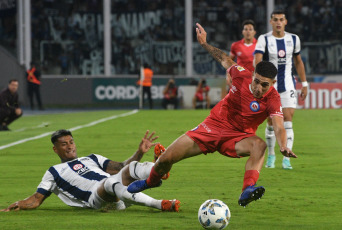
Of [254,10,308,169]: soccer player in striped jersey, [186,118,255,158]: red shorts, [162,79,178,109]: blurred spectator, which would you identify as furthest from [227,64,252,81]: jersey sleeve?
[162,79,178,109]: blurred spectator

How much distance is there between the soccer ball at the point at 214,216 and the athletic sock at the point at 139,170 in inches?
32.9

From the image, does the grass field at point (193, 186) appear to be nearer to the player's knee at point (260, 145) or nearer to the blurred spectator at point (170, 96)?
the player's knee at point (260, 145)

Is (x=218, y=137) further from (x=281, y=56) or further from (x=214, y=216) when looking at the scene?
(x=281, y=56)

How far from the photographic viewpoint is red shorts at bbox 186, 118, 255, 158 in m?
7.39

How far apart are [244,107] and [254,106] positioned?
11 centimetres

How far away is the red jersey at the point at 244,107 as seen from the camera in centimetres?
730

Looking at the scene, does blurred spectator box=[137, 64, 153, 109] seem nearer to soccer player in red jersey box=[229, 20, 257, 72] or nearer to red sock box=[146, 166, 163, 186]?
soccer player in red jersey box=[229, 20, 257, 72]

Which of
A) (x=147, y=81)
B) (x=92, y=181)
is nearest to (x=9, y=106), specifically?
(x=147, y=81)

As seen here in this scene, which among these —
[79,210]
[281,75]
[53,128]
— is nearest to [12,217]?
[79,210]

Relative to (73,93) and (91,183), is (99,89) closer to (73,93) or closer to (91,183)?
(73,93)

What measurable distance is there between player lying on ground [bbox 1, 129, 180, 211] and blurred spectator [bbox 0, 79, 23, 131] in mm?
12024

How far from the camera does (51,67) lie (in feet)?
110

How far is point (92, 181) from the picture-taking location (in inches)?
297

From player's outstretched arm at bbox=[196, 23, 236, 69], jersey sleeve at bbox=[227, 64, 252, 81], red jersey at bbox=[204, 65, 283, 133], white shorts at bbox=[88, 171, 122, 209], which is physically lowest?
white shorts at bbox=[88, 171, 122, 209]
